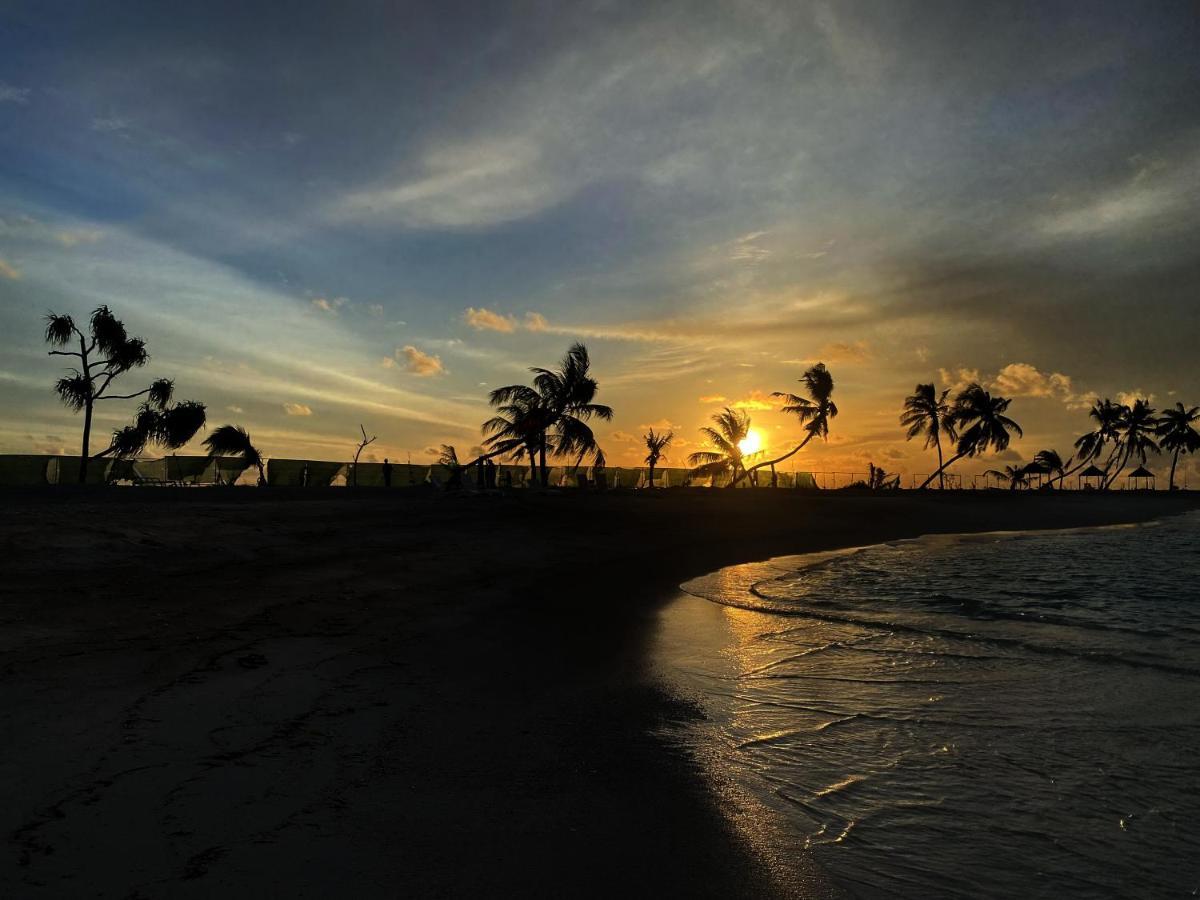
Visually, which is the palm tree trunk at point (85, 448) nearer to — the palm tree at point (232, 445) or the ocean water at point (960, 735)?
the palm tree at point (232, 445)

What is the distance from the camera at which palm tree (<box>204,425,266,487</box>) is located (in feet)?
107

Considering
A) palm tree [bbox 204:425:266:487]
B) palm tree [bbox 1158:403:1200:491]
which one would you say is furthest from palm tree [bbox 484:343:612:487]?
palm tree [bbox 1158:403:1200:491]

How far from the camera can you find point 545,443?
33625 mm

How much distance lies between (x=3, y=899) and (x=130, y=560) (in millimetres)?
7905

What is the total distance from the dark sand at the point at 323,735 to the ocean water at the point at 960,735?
39cm

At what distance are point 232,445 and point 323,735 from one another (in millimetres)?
32286

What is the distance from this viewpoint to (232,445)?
32.5 m

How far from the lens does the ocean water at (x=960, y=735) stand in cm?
292

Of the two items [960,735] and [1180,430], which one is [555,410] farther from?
[1180,430]

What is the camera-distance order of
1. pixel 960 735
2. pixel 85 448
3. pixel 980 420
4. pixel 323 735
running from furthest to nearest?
1. pixel 980 420
2. pixel 85 448
3. pixel 960 735
4. pixel 323 735

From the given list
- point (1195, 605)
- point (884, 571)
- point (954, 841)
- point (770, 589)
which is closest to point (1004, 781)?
point (954, 841)

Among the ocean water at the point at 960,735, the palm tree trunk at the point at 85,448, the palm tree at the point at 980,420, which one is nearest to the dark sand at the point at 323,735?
the ocean water at the point at 960,735

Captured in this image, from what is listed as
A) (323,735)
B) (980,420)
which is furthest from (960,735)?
(980,420)

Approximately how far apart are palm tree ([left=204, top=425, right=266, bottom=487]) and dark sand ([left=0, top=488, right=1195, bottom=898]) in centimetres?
2289
